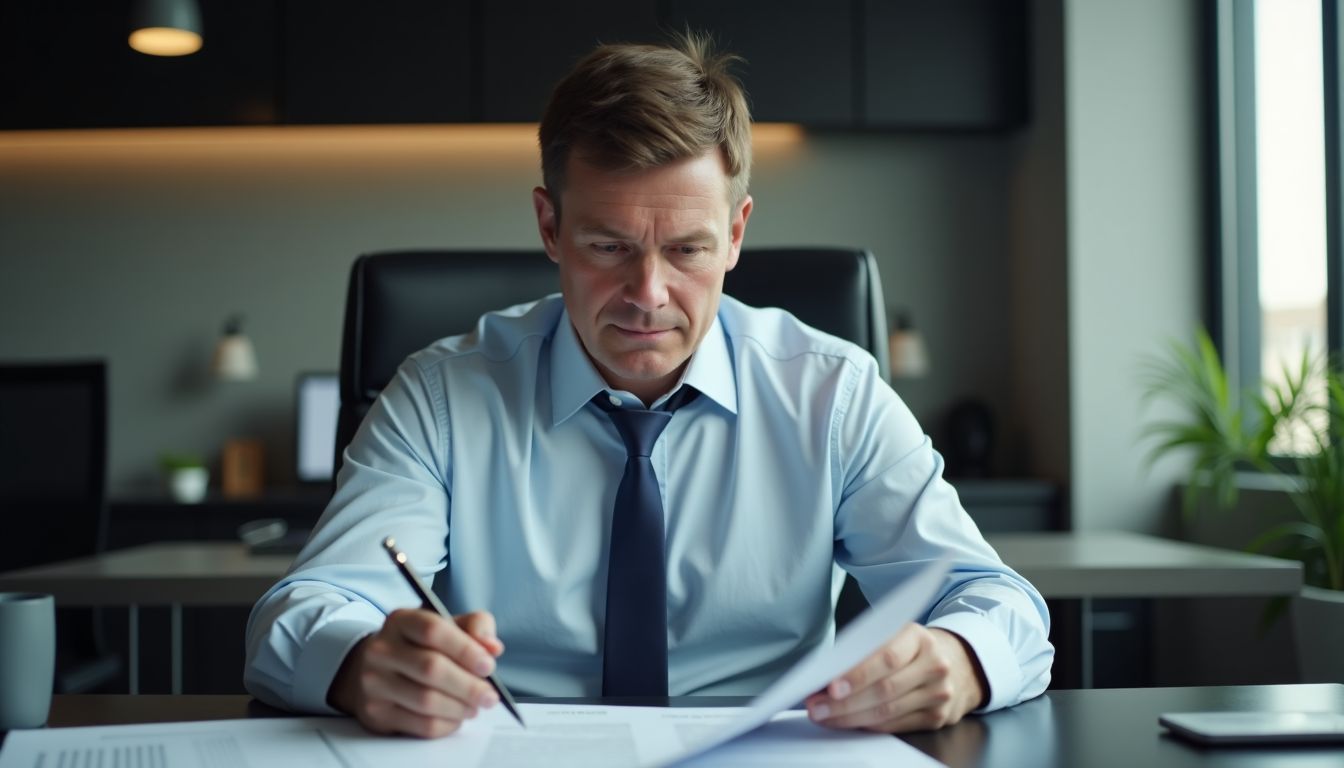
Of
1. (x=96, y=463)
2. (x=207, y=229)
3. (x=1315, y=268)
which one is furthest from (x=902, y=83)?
(x=96, y=463)

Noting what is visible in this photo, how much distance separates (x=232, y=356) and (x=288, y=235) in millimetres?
502

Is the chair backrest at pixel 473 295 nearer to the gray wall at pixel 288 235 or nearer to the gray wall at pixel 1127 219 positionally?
the gray wall at pixel 1127 219

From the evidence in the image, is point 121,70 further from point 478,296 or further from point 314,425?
point 478,296

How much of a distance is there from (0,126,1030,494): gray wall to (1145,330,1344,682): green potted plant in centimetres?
87

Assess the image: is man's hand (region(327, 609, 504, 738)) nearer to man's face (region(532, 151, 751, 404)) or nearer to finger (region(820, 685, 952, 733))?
finger (region(820, 685, 952, 733))

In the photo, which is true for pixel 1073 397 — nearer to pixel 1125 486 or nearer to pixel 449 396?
pixel 1125 486

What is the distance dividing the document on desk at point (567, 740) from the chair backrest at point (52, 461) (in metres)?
2.00

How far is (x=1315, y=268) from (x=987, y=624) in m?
2.73

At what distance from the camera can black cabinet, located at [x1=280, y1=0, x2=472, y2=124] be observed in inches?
160

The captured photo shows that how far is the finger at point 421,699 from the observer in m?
0.87

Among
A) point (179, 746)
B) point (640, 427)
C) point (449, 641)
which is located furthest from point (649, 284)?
point (179, 746)

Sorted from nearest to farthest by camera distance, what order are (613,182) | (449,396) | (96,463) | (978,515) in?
1. (613,182)
2. (449,396)
3. (96,463)
4. (978,515)

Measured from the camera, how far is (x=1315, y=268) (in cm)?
331

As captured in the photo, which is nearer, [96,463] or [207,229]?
[96,463]
